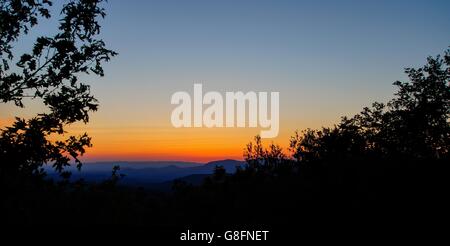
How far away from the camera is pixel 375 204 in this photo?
8.18 metres

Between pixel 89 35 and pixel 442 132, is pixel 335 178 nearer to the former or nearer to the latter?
pixel 89 35

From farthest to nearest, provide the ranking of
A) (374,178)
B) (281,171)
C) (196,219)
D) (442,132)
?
(442,132) → (281,171) → (374,178) → (196,219)

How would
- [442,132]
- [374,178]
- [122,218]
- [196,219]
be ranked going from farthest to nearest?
[442,132], [374,178], [196,219], [122,218]

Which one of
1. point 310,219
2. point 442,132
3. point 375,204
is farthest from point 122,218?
point 442,132

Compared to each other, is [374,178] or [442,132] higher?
[442,132]

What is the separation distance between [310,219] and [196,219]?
2.65 m

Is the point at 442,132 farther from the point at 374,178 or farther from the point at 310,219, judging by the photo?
the point at 310,219

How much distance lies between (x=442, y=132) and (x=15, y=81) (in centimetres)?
3801

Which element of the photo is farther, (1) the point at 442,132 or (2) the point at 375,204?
(1) the point at 442,132
